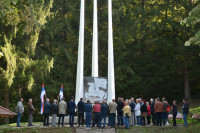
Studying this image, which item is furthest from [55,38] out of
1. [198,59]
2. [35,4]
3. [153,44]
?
[35,4]

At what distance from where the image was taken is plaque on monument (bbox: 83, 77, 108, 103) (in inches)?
755

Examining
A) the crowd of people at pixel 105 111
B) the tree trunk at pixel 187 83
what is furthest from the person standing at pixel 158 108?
the tree trunk at pixel 187 83

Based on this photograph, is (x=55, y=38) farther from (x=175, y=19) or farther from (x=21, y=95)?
(x=175, y=19)

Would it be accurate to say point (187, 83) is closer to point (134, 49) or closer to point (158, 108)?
point (134, 49)

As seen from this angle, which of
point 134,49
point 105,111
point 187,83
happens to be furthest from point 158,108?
point 134,49

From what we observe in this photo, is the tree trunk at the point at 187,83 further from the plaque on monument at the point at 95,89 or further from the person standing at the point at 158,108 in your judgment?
the person standing at the point at 158,108

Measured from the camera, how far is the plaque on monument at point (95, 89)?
755 inches

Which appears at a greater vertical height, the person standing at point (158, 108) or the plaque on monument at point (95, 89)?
the plaque on monument at point (95, 89)

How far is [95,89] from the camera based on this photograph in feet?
63.3

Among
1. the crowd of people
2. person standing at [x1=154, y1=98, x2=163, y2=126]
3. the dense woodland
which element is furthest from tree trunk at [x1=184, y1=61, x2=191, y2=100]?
person standing at [x1=154, y1=98, x2=163, y2=126]

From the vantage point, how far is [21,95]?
83.2ft

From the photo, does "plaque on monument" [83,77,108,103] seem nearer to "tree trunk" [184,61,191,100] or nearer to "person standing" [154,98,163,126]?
"person standing" [154,98,163,126]

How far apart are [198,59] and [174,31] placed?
3.45m

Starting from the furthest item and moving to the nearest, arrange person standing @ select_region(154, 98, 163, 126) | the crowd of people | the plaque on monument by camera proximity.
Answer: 1. the plaque on monument
2. person standing @ select_region(154, 98, 163, 126)
3. the crowd of people
